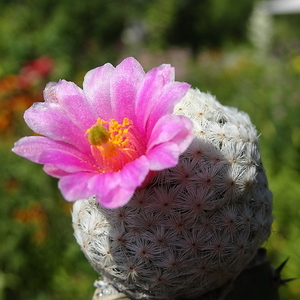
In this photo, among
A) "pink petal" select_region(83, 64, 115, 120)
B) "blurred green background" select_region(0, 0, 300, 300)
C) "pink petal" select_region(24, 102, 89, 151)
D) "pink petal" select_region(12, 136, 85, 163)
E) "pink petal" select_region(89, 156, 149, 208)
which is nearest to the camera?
"pink petal" select_region(89, 156, 149, 208)

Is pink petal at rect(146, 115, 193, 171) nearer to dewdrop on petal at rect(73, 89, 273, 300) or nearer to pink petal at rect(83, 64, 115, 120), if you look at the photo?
dewdrop on petal at rect(73, 89, 273, 300)

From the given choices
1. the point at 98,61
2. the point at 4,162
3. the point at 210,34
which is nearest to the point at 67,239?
the point at 4,162

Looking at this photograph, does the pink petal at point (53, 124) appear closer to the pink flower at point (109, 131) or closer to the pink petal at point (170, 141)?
the pink flower at point (109, 131)

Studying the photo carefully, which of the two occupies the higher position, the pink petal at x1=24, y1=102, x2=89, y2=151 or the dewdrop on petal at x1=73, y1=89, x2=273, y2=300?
the pink petal at x1=24, y1=102, x2=89, y2=151

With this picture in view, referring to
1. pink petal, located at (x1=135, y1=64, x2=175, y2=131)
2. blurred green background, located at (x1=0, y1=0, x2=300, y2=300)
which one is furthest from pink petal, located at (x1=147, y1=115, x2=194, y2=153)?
blurred green background, located at (x1=0, y1=0, x2=300, y2=300)

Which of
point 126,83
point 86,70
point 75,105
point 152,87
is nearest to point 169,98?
point 152,87

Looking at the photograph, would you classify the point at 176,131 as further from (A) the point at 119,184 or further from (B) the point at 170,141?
(A) the point at 119,184
